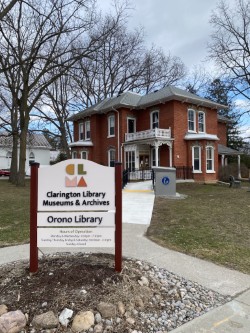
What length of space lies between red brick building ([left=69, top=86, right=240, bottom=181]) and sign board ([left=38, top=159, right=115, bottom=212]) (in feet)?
68.2

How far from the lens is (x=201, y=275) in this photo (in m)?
4.68

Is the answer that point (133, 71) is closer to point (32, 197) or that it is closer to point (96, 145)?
point (96, 145)

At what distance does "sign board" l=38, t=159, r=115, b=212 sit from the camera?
169 inches

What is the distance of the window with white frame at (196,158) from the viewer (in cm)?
2623

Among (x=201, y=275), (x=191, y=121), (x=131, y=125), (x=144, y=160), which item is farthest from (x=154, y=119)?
(x=201, y=275)

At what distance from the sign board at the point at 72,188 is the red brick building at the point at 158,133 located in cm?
2080

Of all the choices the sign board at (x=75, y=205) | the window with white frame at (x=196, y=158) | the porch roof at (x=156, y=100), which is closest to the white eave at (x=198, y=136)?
the window with white frame at (x=196, y=158)

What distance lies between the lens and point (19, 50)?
22.6 m

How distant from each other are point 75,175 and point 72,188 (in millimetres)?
181

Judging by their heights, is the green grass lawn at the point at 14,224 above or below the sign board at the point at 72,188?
below

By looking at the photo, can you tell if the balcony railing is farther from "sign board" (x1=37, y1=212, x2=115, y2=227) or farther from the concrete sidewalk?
"sign board" (x1=37, y1=212, x2=115, y2=227)

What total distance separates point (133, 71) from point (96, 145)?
547 inches

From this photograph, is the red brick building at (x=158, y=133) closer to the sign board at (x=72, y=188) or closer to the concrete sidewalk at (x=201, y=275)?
the concrete sidewalk at (x=201, y=275)

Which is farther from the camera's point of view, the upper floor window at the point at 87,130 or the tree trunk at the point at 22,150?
the upper floor window at the point at 87,130
